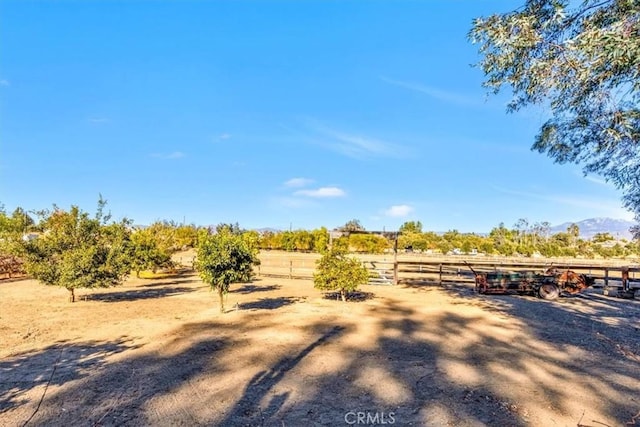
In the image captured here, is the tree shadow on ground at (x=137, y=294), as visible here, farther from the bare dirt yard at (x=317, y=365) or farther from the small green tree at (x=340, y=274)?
the small green tree at (x=340, y=274)

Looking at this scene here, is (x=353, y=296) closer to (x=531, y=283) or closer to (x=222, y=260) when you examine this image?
(x=222, y=260)

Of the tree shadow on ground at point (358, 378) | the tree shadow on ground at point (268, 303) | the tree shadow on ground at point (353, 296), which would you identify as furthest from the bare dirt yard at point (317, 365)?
the tree shadow on ground at point (353, 296)

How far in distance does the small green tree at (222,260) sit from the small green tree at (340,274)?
3263 millimetres

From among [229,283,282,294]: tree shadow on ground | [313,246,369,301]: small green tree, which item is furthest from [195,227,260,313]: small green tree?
[229,283,282,294]: tree shadow on ground

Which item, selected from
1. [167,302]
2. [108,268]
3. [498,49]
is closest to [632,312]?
[498,49]

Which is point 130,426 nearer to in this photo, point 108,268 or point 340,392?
point 340,392

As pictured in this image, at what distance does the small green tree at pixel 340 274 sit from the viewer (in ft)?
46.1

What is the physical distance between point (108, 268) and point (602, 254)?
71406 mm

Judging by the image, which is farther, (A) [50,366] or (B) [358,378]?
(A) [50,366]

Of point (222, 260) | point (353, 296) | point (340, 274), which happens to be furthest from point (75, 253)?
point (353, 296)

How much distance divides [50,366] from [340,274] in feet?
30.6

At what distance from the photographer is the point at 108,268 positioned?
1336 centimetres

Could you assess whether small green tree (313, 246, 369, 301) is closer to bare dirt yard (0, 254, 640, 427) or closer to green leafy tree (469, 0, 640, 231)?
bare dirt yard (0, 254, 640, 427)

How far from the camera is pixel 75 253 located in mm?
13203
